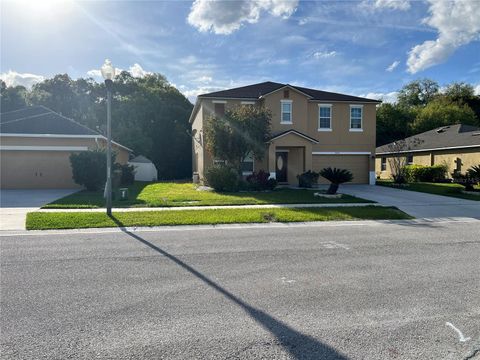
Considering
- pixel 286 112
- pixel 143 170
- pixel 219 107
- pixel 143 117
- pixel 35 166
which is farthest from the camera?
pixel 143 117

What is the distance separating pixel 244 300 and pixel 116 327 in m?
1.63

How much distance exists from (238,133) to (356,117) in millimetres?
10037

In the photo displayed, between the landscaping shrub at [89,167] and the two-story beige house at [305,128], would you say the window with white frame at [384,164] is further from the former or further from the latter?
the landscaping shrub at [89,167]

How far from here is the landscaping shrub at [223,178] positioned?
18250 mm

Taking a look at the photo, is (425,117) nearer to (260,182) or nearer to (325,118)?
(325,118)

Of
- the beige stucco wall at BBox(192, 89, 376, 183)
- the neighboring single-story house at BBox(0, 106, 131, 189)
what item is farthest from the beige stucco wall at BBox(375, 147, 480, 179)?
the neighboring single-story house at BBox(0, 106, 131, 189)

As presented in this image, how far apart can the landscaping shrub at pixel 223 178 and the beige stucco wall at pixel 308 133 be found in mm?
3387

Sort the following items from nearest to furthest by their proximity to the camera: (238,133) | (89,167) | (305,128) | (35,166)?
(89,167), (238,133), (35,166), (305,128)

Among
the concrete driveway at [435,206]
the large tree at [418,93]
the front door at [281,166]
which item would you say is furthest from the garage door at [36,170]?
the large tree at [418,93]

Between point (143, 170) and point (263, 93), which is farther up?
point (263, 93)

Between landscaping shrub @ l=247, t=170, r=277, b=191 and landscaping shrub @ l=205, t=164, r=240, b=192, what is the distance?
2.68 ft

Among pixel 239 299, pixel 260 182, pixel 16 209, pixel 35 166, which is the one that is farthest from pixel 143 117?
pixel 239 299

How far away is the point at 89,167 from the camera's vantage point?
713 inches

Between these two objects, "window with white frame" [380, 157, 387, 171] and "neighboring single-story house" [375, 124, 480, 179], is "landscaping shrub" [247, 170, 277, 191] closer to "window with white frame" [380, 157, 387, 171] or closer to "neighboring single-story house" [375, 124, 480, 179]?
"neighboring single-story house" [375, 124, 480, 179]
